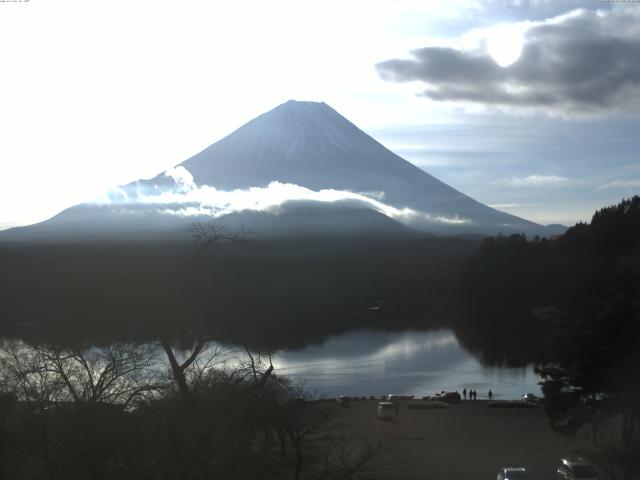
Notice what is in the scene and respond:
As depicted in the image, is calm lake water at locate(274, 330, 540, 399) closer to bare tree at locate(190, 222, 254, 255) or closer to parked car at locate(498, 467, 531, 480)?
parked car at locate(498, 467, 531, 480)

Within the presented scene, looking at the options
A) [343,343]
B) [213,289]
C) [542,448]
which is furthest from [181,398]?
[343,343]

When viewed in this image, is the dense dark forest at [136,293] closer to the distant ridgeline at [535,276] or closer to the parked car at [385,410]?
the parked car at [385,410]

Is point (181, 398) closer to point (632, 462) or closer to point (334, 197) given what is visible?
point (632, 462)

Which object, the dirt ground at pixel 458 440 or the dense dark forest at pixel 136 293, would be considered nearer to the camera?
the dense dark forest at pixel 136 293

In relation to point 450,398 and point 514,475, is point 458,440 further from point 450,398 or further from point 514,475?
point 450,398

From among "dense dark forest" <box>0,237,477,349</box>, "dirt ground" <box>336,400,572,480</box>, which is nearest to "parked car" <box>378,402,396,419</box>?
"dirt ground" <box>336,400,572,480</box>

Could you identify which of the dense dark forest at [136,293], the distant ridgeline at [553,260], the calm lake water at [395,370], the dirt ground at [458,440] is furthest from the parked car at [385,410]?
the distant ridgeline at [553,260]
